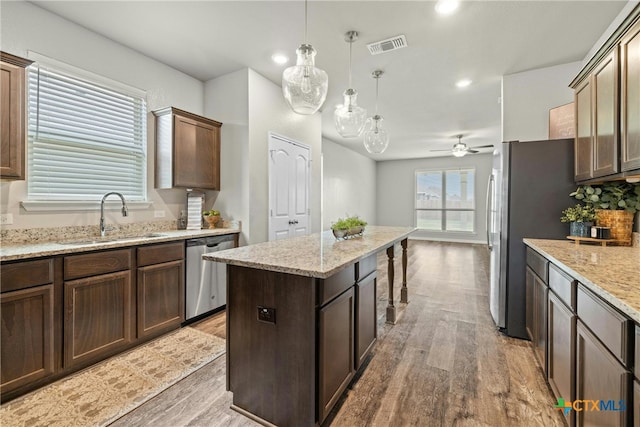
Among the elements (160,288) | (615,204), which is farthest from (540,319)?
(160,288)

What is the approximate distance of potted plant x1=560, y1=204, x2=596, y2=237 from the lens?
7.42 feet

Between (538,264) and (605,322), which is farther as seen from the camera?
(538,264)

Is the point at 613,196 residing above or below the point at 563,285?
above

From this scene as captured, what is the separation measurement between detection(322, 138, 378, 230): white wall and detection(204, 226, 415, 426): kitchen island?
4.69m

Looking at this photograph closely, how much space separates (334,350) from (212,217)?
245 centimetres

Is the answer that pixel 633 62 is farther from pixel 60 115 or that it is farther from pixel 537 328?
pixel 60 115

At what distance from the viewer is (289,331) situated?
4.98 feet

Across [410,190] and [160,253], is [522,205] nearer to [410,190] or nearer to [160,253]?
[160,253]

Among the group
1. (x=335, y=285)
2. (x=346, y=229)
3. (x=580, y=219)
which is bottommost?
(x=335, y=285)

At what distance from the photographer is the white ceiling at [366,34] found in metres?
2.33

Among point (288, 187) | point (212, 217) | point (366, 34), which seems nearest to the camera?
point (366, 34)

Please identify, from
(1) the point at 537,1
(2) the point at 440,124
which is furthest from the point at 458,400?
(2) the point at 440,124

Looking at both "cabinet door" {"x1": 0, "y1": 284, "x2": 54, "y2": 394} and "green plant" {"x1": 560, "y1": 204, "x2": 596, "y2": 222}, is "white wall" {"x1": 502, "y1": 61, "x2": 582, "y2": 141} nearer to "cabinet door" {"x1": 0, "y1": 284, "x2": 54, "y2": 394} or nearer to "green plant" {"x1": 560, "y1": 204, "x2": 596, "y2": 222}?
"green plant" {"x1": 560, "y1": 204, "x2": 596, "y2": 222}

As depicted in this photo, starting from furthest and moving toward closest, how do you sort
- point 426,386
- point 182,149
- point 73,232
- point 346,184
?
point 346,184, point 182,149, point 73,232, point 426,386
